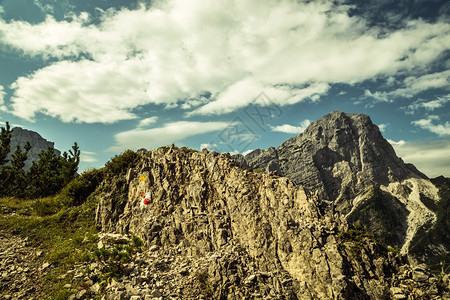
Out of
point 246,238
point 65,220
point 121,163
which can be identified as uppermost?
point 121,163

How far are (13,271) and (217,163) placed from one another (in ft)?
62.7

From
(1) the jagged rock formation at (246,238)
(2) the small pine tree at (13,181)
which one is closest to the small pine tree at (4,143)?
(2) the small pine tree at (13,181)

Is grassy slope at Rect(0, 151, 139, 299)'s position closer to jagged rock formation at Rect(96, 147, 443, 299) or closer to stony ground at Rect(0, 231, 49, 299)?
stony ground at Rect(0, 231, 49, 299)

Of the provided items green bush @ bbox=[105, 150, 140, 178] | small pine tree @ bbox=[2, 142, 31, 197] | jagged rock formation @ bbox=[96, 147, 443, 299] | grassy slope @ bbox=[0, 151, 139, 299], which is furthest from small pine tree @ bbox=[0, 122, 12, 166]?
jagged rock formation @ bbox=[96, 147, 443, 299]

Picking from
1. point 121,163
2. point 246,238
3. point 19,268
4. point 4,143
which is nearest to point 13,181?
point 4,143

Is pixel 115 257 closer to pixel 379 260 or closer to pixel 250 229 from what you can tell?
pixel 250 229

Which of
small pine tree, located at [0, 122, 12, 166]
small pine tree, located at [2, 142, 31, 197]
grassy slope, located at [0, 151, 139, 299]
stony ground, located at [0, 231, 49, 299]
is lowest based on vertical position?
stony ground, located at [0, 231, 49, 299]

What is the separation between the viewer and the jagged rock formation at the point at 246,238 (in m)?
16.0

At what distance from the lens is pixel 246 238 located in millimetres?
19578

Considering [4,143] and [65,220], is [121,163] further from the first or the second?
[4,143]

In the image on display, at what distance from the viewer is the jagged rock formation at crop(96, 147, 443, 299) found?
1598 cm

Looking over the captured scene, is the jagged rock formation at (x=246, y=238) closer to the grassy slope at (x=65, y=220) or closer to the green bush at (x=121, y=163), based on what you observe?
the grassy slope at (x=65, y=220)

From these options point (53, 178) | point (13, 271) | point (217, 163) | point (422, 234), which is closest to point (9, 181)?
point (53, 178)

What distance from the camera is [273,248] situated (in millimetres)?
18406
